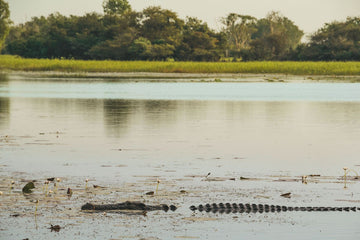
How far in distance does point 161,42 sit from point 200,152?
182 ft

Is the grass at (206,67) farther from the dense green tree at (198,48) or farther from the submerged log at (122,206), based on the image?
the submerged log at (122,206)

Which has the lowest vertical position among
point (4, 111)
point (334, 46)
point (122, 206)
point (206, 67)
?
point (4, 111)

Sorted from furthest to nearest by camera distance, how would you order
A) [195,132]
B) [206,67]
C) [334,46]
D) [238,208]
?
1. [334,46]
2. [206,67]
3. [195,132]
4. [238,208]

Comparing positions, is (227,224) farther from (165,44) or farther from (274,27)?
(274,27)

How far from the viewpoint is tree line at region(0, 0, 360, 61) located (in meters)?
67.2

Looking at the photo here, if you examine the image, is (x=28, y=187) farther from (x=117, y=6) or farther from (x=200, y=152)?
(x=117, y=6)

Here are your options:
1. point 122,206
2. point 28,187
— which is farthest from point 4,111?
point 122,206

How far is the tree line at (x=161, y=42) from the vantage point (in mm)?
67188

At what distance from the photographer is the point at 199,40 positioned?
226ft

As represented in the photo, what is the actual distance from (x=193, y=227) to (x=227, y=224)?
38 centimetres

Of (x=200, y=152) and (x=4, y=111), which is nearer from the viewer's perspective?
(x=200, y=152)

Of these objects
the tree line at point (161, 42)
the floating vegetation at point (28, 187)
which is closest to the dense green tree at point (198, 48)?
the tree line at point (161, 42)

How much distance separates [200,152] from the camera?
1304 centimetres

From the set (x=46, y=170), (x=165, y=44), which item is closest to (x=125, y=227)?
(x=46, y=170)
